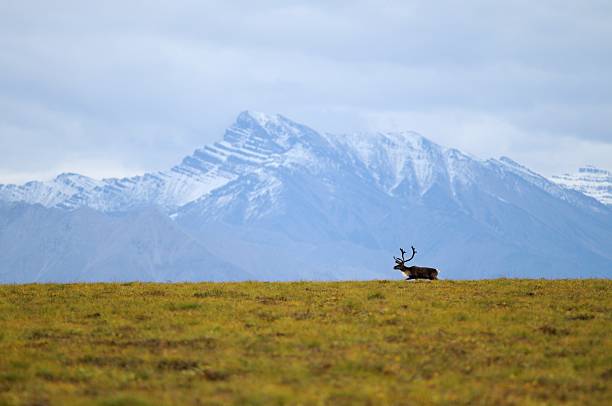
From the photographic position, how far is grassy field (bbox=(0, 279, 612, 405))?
931 inches

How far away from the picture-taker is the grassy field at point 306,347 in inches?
931

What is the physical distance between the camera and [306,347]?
2855 cm

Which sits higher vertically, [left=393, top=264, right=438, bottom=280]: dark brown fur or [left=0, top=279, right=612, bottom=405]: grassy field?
[left=393, top=264, right=438, bottom=280]: dark brown fur

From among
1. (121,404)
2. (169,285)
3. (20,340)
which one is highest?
(169,285)

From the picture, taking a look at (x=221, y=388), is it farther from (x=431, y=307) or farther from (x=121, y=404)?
(x=431, y=307)

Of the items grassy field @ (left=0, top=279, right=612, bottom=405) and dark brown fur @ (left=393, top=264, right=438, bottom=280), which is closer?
grassy field @ (left=0, top=279, right=612, bottom=405)

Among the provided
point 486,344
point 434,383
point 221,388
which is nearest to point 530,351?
point 486,344

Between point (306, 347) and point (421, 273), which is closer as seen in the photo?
point (306, 347)

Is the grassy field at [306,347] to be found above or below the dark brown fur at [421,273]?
below

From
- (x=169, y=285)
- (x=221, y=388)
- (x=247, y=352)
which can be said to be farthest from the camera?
(x=169, y=285)

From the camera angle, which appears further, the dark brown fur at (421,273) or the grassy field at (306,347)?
the dark brown fur at (421,273)

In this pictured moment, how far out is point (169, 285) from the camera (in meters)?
45.3

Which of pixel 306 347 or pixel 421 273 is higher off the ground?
pixel 421 273

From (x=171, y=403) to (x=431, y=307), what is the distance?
16.2 meters
